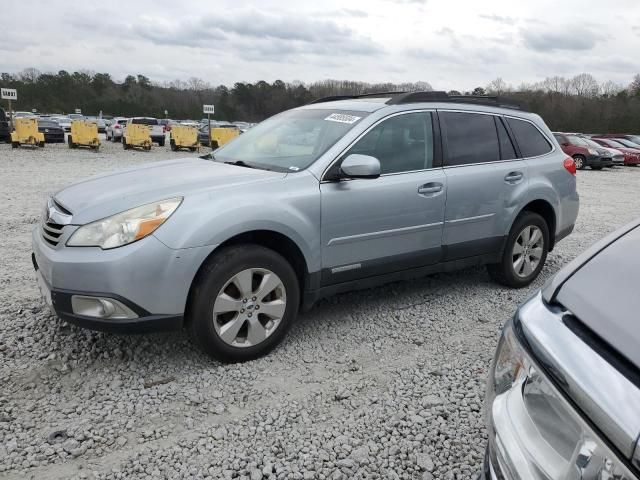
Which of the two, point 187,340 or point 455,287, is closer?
point 187,340

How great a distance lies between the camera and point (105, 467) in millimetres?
2338

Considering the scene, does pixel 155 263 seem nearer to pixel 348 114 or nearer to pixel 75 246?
pixel 75 246

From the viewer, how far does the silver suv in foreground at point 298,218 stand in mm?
2855

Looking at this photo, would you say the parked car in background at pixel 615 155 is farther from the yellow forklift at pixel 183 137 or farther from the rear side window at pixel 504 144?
the rear side window at pixel 504 144

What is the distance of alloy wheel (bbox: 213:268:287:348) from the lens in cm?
308

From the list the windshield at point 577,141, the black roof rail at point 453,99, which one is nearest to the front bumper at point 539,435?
the black roof rail at point 453,99

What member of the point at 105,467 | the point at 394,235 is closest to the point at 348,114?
the point at 394,235

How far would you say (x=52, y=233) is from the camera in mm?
3078

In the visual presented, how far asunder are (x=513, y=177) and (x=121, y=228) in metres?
3.35

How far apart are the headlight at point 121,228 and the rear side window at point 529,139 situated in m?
3.36

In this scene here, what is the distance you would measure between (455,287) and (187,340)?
2594 mm

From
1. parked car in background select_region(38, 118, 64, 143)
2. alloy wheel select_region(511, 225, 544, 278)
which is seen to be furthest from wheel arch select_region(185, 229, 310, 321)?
parked car in background select_region(38, 118, 64, 143)

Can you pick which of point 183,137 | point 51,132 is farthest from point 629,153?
point 51,132

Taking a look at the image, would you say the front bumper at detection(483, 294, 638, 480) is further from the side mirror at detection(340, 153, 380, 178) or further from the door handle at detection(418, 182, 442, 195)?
the door handle at detection(418, 182, 442, 195)
